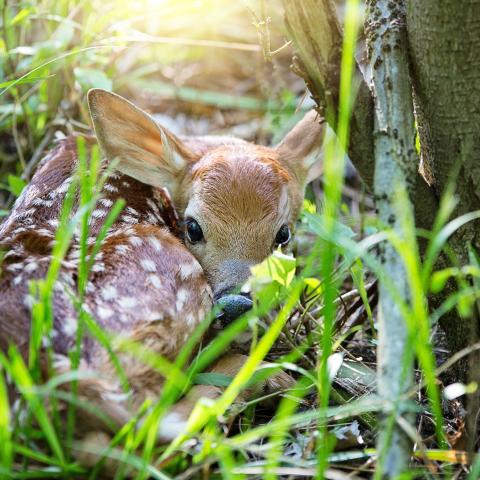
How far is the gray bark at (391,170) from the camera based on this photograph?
7.29 ft

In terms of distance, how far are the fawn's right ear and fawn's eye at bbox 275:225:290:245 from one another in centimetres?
59

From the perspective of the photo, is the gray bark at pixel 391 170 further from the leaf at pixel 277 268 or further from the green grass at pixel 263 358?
the leaf at pixel 277 268

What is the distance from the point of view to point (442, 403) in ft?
10.3

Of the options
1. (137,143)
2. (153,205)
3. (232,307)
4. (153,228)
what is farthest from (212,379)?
(137,143)

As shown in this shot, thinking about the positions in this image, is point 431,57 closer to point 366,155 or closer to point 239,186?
point 366,155

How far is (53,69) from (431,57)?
255 cm

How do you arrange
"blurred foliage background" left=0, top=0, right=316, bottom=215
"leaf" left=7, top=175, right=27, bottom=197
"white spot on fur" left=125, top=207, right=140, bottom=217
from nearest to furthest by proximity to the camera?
1. "white spot on fur" left=125, top=207, right=140, bottom=217
2. "leaf" left=7, top=175, right=27, bottom=197
3. "blurred foliage background" left=0, top=0, right=316, bottom=215

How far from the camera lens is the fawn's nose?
3152 mm

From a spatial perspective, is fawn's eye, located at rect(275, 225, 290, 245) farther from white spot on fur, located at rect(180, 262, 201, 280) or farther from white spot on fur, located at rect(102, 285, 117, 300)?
white spot on fur, located at rect(102, 285, 117, 300)

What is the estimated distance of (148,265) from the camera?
10.1 ft

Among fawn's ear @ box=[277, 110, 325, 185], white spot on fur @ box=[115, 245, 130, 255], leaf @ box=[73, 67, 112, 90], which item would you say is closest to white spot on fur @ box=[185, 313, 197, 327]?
white spot on fur @ box=[115, 245, 130, 255]

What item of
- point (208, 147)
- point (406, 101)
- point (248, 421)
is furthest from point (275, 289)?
point (208, 147)

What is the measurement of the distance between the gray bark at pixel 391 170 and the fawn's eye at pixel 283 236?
108cm

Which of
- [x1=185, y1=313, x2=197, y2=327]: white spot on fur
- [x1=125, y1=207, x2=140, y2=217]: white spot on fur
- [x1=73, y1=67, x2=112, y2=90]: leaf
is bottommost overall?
[x1=185, y1=313, x2=197, y2=327]: white spot on fur
